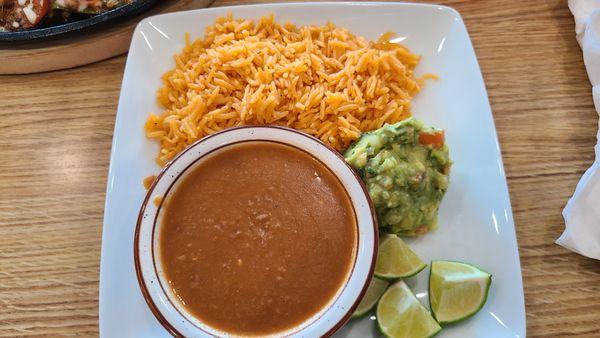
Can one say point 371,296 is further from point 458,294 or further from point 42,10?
point 42,10

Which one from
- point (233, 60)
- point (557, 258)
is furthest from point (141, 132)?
point (557, 258)

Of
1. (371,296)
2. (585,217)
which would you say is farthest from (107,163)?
(585,217)

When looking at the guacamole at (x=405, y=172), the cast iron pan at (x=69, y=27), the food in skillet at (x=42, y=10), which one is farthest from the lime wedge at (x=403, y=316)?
the food in skillet at (x=42, y=10)

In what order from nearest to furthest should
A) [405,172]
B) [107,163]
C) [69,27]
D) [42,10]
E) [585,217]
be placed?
[405,172] → [585,217] → [107,163] → [69,27] → [42,10]

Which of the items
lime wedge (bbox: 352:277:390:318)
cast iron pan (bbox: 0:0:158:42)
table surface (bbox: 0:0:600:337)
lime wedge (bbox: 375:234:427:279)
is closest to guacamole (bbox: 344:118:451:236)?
lime wedge (bbox: 375:234:427:279)

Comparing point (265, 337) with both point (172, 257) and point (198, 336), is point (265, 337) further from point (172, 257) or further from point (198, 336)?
point (172, 257)

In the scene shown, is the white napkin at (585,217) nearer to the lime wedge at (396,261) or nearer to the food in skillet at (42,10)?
the lime wedge at (396,261)
